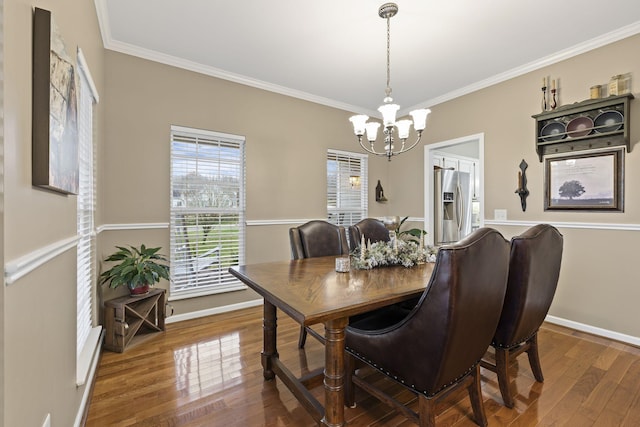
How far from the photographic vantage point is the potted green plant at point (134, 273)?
8.20ft

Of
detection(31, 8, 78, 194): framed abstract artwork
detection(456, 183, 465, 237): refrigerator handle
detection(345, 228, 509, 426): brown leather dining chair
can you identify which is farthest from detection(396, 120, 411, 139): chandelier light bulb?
detection(456, 183, 465, 237): refrigerator handle

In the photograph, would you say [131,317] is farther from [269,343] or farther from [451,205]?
[451,205]

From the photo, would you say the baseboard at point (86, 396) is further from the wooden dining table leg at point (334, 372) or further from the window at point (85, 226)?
the wooden dining table leg at point (334, 372)

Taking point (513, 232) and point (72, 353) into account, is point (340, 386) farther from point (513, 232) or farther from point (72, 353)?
point (513, 232)

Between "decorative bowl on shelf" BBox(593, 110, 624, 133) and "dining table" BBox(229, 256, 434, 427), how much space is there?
230 centimetres

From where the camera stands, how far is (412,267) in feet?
6.87

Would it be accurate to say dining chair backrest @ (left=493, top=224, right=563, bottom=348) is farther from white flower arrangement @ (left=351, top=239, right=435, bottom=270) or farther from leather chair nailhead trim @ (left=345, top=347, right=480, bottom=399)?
white flower arrangement @ (left=351, top=239, right=435, bottom=270)

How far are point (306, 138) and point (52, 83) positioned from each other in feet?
10.2

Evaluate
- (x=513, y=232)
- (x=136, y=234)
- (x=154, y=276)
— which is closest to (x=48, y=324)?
(x=154, y=276)

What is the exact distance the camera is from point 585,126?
2895mm

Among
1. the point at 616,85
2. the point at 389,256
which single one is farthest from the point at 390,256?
the point at 616,85

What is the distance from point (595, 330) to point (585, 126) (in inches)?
78.1

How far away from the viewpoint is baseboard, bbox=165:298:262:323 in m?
3.14

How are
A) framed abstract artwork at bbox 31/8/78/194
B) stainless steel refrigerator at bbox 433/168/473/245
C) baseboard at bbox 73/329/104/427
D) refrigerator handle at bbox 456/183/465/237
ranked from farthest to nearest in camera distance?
1. refrigerator handle at bbox 456/183/465/237
2. stainless steel refrigerator at bbox 433/168/473/245
3. baseboard at bbox 73/329/104/427
4. framed abstract artwork at bbox 31/8/78/194
